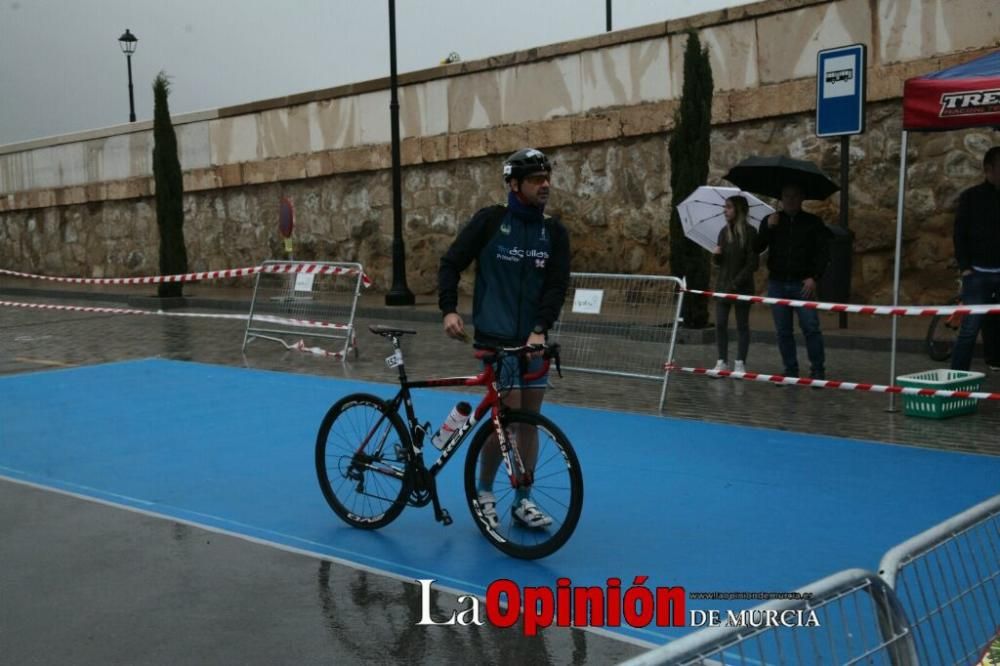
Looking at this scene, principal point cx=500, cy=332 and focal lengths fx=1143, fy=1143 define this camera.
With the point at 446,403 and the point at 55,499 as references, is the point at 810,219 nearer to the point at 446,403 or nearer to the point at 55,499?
the point at 446,403

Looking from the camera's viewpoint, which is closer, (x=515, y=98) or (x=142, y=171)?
(x=515, y=98)

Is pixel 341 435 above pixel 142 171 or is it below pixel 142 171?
below

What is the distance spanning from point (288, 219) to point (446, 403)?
1408 centimetres

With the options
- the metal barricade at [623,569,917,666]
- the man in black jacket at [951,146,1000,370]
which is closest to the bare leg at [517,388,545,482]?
the metal barricade at [623,569,917,666]

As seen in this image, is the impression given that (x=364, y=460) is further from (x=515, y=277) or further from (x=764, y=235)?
(x=764, y=235)

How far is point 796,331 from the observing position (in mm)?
14375

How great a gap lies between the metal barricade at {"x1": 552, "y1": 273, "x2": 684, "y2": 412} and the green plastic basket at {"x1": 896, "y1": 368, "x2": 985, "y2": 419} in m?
2.03

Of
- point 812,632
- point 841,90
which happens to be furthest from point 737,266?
point 812,632

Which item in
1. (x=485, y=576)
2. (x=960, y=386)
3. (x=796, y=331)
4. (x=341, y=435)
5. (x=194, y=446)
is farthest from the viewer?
(x=796, y=331)

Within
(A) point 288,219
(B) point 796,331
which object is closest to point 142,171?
(A) point 288,219

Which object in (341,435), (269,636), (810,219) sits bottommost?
(269,636)

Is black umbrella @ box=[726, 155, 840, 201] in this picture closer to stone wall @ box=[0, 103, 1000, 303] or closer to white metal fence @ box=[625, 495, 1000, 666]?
stone wall @ box=[0, 103, 1000, 303]

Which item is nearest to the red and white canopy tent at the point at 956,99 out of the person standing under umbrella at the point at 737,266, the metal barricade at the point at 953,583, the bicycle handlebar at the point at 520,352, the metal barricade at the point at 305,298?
the person standing under umbrella at the point at 737,266

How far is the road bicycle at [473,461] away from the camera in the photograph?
553cm
